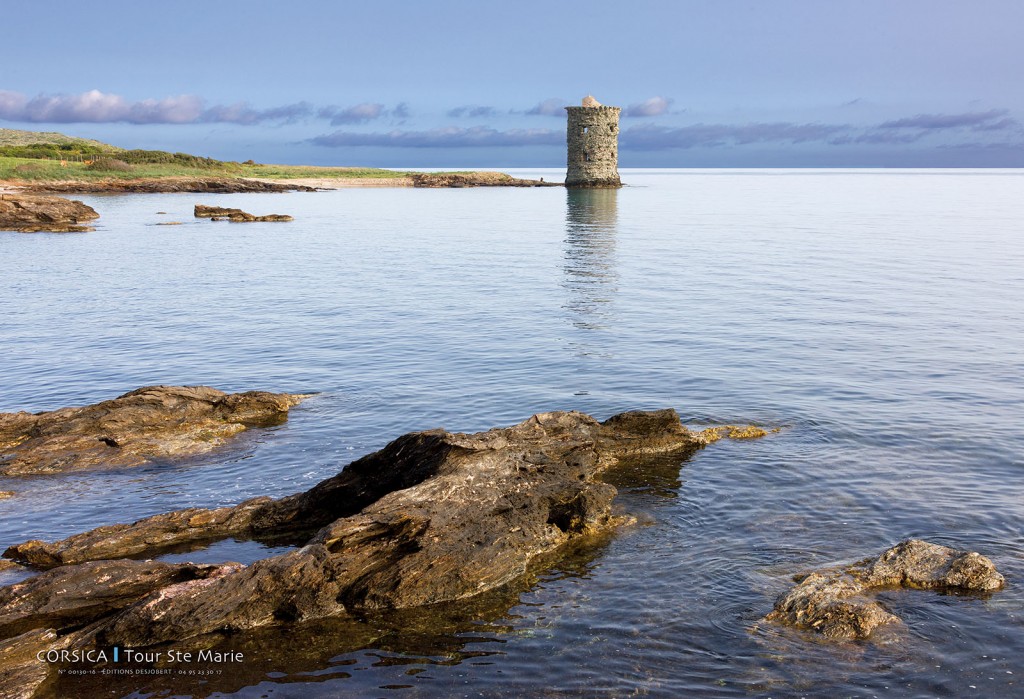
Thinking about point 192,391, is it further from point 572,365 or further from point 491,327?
point 491,327

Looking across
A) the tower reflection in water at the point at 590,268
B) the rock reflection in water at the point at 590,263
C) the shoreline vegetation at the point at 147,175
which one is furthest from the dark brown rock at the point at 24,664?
the shoreline vegetation at the point at 147,175

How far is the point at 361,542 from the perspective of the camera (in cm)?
1320

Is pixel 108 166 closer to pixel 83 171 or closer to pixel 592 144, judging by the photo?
pixel 83 171

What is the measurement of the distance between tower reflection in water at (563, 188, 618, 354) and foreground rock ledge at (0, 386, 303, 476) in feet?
44.8

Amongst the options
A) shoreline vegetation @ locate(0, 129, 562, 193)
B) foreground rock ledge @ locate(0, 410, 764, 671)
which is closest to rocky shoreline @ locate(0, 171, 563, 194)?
shoreline vegetation @ locate(0, 129, 562, 193)

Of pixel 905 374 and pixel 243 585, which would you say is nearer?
pixel 243 585

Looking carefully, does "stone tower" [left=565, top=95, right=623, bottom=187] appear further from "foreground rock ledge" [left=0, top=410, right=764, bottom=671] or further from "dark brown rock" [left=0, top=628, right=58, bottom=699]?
"dark brown rock" [left=0, top=628, right=58, bottom=699]

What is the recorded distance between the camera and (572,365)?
94.5 ft

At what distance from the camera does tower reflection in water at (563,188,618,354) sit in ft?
122

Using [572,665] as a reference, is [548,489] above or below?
above

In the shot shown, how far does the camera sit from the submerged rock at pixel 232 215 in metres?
91.9

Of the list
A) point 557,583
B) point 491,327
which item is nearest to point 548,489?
point 557,583

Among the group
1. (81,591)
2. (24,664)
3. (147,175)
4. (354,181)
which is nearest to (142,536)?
(81,591)

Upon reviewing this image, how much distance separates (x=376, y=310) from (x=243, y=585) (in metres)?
28.8
